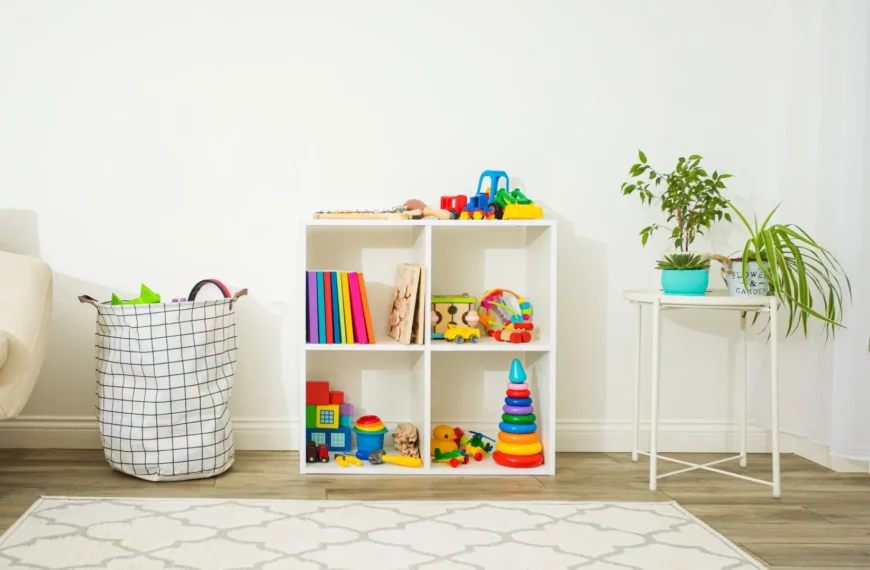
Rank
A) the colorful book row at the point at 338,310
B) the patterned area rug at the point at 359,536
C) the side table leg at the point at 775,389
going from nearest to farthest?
1. the patterned area rug at the point at 359,536
2. the side table leg at the point at 775,389
3. the colorful book row at the point at 338,310

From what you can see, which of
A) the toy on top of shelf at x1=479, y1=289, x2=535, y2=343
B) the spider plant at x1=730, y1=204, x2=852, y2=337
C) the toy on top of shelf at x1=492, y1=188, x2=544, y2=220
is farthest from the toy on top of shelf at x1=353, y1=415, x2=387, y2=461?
the spider plant at x1=730, y1=204, x2=852, y2=337

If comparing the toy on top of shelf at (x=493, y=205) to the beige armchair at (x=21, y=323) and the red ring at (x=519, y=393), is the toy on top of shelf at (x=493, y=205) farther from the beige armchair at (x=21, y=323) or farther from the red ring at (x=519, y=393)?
the beige armchair at (x=21, y=323)

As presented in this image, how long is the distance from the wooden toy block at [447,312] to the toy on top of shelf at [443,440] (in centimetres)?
32

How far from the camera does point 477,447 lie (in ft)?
8.40

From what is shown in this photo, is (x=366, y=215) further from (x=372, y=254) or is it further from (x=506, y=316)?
(x=506, y=316)

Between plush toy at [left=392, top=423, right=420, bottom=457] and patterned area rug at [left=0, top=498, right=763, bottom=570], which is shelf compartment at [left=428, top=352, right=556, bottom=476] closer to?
plush toy at [left=392, top=423, right=420, bottom=457]

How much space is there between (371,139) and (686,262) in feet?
3.70

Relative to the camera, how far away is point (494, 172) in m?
2.57

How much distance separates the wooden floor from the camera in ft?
6.27

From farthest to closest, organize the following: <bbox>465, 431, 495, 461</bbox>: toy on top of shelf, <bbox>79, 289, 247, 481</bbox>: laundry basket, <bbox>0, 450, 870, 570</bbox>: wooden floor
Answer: <bbox>465, 431, 495, 461</bbox>: toy on top of shelf → <bbox>79, 289, 247, 481</bbox>: laundry basket → <bbox>0, 450, 870, 570</bbox>: wooden floor

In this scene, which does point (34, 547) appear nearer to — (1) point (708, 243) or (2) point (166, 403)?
(2) point (166, 403)

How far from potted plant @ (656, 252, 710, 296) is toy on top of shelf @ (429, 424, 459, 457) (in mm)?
853

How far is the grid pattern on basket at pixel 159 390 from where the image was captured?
2.27m

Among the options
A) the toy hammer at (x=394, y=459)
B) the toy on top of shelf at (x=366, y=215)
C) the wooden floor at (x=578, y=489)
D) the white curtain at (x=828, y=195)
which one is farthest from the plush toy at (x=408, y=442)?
the white curtain at (x=828, y=195)
